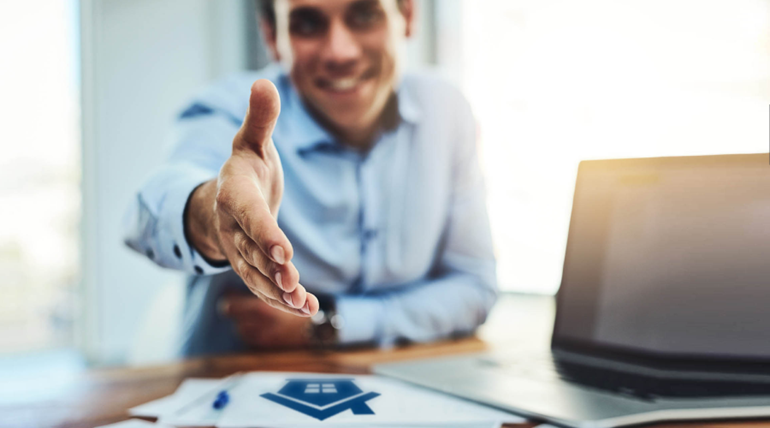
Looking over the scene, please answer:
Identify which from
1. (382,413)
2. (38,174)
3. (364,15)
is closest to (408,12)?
(364,15)

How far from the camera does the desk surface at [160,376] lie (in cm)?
48

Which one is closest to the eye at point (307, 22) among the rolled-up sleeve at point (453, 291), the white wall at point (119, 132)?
the rolled-up sleeve at point (453, 291)

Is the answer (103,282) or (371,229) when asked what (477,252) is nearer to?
(371,229)

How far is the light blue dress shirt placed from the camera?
1046mm

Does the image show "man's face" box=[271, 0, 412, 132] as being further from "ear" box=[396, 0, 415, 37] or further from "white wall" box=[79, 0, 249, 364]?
"white wall" box=[79, 0, 249, 364]

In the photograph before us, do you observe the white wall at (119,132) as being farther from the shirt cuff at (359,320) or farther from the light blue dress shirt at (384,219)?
the shirt cuff at (359,320)

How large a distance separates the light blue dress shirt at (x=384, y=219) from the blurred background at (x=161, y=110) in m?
0.43

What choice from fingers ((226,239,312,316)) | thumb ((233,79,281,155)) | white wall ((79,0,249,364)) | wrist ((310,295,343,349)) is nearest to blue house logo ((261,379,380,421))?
fingers ((226,239,312,316))

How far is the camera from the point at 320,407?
44 centimetres

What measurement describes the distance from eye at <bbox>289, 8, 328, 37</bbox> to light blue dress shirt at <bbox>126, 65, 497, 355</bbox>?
0.42 feet

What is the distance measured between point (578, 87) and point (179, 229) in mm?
1436

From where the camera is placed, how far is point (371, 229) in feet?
Answer: 3.93

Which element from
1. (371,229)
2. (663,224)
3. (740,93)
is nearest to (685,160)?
(663,224)

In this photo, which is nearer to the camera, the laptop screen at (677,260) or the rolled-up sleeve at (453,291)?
the laptop screen at (677,260)
